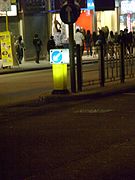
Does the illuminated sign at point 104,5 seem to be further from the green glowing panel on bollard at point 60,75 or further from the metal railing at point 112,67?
the green glowing panel on bollard at point 60,75

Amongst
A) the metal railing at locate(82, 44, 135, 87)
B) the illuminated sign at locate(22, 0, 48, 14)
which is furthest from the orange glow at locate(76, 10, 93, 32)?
the metal railing at locate(82, 44, 135, 87)

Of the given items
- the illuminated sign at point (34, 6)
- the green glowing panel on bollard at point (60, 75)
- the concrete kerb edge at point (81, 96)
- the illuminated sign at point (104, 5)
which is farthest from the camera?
the illuminated sign at point (104, 5)

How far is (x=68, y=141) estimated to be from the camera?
9500mm

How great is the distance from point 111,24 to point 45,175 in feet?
116

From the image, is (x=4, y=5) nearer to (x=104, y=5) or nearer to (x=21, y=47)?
(x=21, y=47)

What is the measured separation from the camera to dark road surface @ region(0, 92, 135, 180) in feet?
24.6

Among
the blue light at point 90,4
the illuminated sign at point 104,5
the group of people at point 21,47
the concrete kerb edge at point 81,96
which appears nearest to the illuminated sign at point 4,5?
the group of people at point 21,47

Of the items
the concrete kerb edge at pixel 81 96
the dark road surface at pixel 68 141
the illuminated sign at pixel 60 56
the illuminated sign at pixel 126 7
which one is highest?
the illuminated sign at pixel 126 7

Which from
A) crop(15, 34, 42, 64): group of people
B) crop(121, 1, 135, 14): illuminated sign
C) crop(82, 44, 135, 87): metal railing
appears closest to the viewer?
crop(82, 44, 135, 87): metal railing

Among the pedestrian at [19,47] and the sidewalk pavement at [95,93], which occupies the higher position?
the pedestrian at [19,47]

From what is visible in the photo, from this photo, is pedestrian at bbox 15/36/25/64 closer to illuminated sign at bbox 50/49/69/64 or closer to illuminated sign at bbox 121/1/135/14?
illuminated sign at bbox 50/49/69/64

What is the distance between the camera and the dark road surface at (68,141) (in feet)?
24.6

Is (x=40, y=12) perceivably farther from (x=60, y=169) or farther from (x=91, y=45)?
(x=60, y=169)

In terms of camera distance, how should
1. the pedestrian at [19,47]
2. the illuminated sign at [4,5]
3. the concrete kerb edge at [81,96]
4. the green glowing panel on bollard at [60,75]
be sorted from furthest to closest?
the pedestrian at [19,47] < the illuminated sign at [4,5] < the green glowing panel on bollard at [60,75] < the concrete kerb edge at [81,96]
